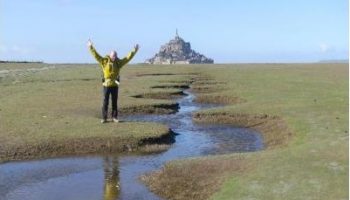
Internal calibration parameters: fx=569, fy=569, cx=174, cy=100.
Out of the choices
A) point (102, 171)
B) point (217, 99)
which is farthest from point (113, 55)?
point (217, 99)

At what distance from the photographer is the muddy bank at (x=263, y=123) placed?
1002 inches

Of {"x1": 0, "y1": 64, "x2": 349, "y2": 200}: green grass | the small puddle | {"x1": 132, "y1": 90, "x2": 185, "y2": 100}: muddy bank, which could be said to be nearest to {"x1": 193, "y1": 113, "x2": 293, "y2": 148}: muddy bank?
{"x1": 0, "y1": 64, "x2": 349, "y2": 200}: green grass

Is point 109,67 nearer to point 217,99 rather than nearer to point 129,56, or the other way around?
point 129,56

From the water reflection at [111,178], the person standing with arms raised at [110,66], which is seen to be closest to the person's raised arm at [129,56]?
the person standing with arms raised at [110,66]

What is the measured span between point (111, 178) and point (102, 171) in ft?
3.82

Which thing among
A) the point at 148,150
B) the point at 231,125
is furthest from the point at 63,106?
the point at 148,150

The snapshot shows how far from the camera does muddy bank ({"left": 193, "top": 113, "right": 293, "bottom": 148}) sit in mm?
25453

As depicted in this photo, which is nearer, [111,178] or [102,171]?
[111,178]

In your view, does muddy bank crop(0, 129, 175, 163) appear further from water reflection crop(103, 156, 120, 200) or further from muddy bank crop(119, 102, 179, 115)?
muddy bank crop(119, 102, 179, 115)

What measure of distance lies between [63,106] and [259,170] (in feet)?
71.0

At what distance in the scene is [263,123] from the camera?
99.3 feet

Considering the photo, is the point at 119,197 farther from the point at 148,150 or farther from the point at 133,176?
the point at 148,150

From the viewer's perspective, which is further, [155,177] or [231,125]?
[231,125]

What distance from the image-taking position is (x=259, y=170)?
55.7 ft
